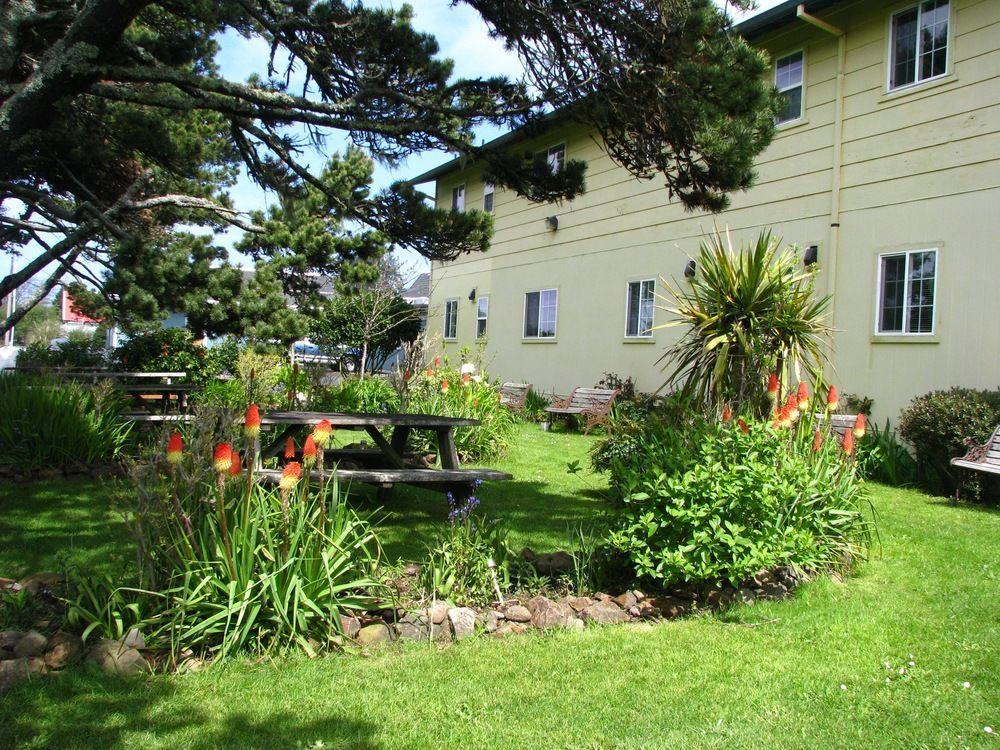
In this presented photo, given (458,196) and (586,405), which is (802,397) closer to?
(586,405)

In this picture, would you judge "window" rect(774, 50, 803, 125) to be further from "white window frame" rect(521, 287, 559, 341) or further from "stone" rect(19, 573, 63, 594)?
"stone" rect(19, 573, 63, 594)

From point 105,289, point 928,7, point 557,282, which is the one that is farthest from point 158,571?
point 557,282

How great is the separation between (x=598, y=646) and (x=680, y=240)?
1051cm

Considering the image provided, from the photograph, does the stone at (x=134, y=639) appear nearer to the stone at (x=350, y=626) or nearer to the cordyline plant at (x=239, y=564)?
the cordyline plant at (x=239, y=564)

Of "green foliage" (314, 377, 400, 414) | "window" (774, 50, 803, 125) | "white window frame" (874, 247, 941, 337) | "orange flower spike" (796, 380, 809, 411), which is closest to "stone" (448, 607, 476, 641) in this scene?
"orange flower spike" (796, 380, 809, 411)

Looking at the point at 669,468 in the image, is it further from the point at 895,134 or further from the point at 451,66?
the point at 895,134

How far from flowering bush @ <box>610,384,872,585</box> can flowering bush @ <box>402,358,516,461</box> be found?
15.4ft

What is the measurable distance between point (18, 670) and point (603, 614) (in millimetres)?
2802

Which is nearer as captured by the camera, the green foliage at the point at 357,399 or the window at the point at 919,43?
the window at the point at 919,43

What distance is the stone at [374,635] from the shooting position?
3764 mm

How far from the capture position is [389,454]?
737cm

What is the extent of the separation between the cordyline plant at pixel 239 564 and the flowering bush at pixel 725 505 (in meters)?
1.58

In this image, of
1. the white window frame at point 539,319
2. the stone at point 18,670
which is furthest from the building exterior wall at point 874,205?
the stone at point 18,670

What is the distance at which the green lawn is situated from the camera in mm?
2857
